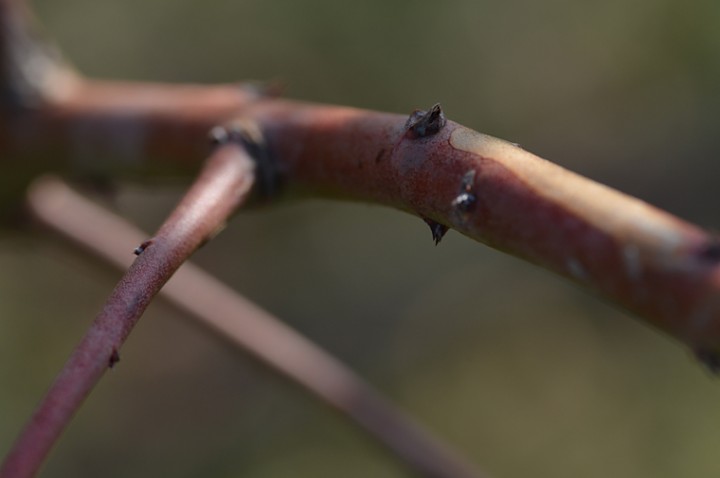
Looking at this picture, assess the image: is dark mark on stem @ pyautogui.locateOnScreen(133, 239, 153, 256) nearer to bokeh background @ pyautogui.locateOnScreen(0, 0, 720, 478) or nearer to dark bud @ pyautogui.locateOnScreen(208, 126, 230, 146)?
dark bud @ pyautogui.locateOnScreen(208, 126, 230, 146)

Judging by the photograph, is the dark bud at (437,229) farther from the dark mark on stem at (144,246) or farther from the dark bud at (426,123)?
the dark mark on stem at (144,246)

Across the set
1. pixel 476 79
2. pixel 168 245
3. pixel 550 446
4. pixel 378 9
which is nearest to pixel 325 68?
pixel 378 9

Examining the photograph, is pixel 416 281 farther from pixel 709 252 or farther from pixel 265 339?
pixel 709 252

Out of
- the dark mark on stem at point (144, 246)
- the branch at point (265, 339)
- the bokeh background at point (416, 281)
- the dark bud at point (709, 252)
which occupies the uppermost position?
the bokeh background at point (416, 281)

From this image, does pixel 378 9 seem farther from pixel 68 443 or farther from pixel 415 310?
pixel 68 443

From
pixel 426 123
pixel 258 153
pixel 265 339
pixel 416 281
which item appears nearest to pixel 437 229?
pixel 426 123

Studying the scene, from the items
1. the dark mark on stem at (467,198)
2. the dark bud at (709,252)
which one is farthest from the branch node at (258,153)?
the dark bud at (709,252)
